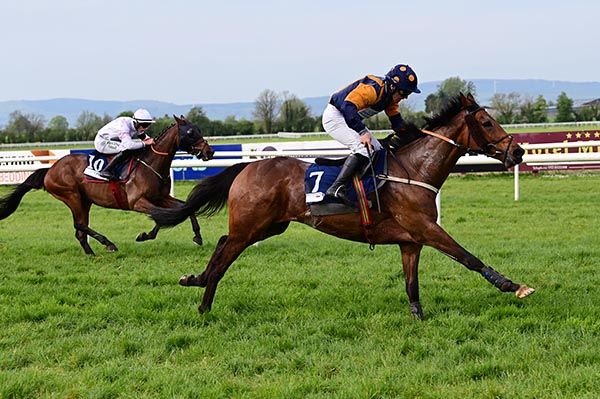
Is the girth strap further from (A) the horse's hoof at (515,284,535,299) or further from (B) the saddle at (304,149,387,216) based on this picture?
(A) the horse's hoof at (515,284,535,299)

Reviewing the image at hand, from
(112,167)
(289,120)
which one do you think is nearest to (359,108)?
(112,167)

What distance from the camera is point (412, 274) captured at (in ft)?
17.7

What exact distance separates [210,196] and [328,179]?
1.09 metres

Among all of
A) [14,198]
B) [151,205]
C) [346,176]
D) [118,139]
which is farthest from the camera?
[14,198]

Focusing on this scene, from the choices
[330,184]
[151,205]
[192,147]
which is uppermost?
[192,147]

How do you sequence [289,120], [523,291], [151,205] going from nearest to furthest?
[523,291] → [151,205] → [289,120]

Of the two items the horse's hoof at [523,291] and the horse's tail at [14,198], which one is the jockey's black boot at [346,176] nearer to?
the horse's hoof at [523,291]

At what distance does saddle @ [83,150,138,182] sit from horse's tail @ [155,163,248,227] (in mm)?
2906

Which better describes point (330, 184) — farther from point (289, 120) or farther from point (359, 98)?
point (289, 120)

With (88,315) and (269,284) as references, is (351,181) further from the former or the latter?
(88,315)

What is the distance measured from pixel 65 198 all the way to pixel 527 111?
42.9 metres

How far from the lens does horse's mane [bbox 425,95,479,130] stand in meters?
5.44

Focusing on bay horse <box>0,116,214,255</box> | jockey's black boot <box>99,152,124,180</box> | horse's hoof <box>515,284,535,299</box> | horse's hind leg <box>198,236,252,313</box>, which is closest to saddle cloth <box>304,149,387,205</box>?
horse's hind leg <box>198,236,252,313</box>

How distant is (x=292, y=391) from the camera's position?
373 cm
